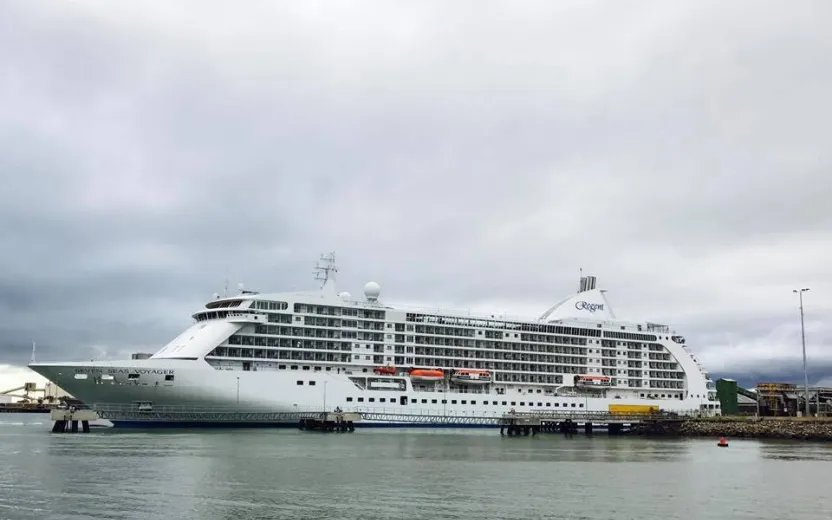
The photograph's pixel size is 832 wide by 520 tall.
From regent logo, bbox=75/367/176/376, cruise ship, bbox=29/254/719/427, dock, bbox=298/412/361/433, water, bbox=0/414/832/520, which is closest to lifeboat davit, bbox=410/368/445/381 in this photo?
cruise ship, bbox=29/254/719/427

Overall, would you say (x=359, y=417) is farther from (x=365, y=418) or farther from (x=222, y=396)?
(x=222, y=396)

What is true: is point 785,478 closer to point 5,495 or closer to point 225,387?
point 5,495

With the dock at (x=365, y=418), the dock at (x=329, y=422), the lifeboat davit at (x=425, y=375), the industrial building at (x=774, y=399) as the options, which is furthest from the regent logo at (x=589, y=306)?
the dock at (x=329, y=422)

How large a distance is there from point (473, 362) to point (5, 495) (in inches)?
2163

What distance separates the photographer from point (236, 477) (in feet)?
113

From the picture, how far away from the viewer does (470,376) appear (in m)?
77.4

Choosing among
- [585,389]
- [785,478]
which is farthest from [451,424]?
[785,478]

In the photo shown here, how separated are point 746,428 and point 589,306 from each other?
2174 centimetres

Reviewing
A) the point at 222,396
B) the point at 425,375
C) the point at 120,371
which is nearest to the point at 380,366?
the point at 425,375

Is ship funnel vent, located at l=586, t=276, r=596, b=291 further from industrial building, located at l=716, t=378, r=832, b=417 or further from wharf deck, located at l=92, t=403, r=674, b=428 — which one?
industrial building, located at l=716, t=378, r=832, b=417

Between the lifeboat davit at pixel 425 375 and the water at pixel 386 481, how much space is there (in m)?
18.3

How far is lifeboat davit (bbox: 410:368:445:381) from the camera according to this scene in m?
74.5

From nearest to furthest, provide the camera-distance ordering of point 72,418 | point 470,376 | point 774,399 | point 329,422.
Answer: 1. point 72,418
2. point 329,422
3. point 470,376
4. point 774,399

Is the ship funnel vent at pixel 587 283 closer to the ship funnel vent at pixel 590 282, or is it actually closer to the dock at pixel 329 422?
the ship funnel vent at pixel 590 282
